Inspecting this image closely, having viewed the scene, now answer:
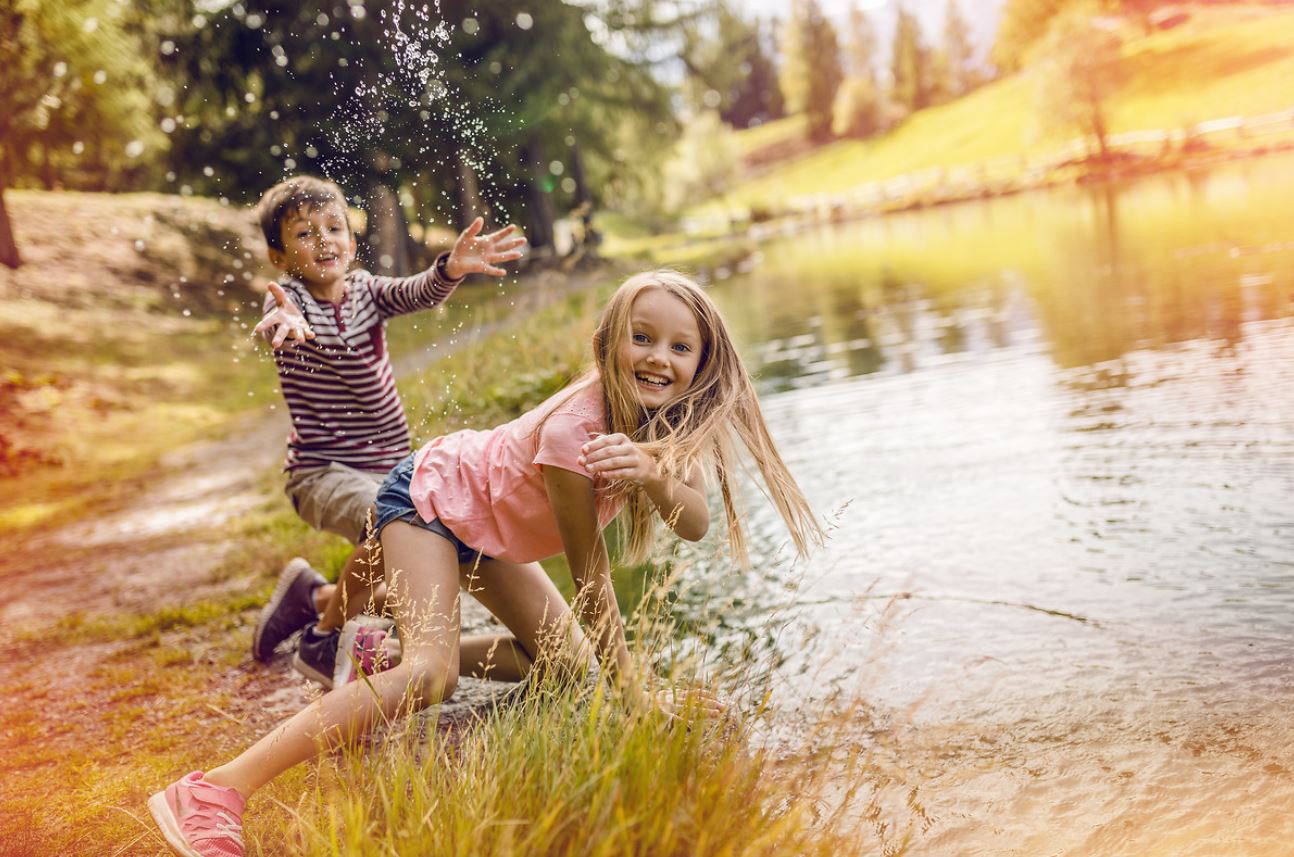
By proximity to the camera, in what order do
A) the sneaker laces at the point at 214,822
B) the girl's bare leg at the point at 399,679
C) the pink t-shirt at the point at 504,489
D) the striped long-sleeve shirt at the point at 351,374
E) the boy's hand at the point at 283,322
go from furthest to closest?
the striped long-sleeve shirt at the point at 351,374 < the boy's hand at the point at 283,322 < the pink t-shirt at the point at 504,489 < the girl's bare leg at the point at 399,679 < the sneaker laces at the point at 214,822

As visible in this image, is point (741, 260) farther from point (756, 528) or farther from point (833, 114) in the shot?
point (833, 114)

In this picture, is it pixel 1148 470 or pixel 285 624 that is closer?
→ pixel 285 624

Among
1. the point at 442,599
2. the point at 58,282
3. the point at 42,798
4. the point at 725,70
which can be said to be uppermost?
the point at 725,70

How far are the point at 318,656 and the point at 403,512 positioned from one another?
109 cm

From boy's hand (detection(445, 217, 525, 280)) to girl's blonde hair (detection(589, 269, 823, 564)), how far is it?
0.80 metres

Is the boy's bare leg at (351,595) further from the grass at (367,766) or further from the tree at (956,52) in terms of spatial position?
the tree at (956,52)

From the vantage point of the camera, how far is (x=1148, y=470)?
525cm

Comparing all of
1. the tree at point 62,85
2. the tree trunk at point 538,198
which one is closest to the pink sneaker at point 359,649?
the tree at point 62,85

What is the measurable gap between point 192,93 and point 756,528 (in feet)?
53.8

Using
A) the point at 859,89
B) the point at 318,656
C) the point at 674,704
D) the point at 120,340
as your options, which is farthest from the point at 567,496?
the point at 859,89

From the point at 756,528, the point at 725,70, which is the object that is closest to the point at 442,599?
the point at 756,528

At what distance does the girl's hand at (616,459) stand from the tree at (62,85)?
17685 millimetres

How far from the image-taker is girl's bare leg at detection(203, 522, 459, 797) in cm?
271

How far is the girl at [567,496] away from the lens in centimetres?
275
